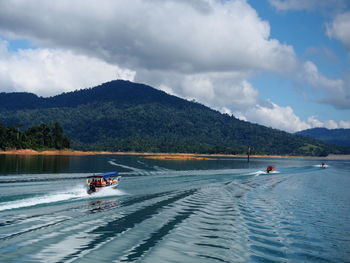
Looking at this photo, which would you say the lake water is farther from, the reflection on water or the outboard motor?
the reflection on water

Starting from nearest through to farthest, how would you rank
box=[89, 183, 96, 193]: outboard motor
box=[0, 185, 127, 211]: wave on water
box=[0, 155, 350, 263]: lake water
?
box=[0, 155, 350, 263]: lake water < box=[0, 185, 127, 211]: wave on water < box=[89, 183, 96, 193]: outboard motor

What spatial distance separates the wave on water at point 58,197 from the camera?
1245 inches

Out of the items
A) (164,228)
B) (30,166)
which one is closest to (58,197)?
(164,228)

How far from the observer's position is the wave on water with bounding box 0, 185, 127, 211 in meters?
31.6

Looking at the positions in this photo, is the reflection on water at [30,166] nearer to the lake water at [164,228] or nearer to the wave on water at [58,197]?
the wave on water at [58,197]

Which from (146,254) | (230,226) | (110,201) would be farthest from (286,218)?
(110,201)

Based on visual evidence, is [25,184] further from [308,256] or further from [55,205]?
[308,256]

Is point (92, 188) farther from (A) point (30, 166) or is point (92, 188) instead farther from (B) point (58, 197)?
(A) point (30, 166)

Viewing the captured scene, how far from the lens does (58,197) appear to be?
1463 inches

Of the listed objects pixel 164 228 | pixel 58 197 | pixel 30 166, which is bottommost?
pixel 164 228

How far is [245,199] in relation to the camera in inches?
1705

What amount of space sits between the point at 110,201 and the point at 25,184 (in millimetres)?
16269

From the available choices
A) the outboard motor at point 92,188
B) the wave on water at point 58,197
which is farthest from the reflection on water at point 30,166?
the outboard motor at point 92,188

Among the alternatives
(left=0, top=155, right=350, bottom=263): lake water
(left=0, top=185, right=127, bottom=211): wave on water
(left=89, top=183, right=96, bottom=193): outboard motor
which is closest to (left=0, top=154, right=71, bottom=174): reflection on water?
(left=0, top=185, right=127, bottom=211): wave on water
